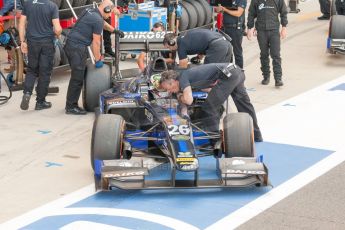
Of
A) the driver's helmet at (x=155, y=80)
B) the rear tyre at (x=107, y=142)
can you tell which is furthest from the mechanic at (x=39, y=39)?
the rear tyre at (x=107, y=142)

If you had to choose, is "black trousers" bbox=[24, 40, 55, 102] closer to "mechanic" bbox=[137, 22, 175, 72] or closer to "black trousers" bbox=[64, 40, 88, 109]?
"black trousers" bbox=[64, 40, 88, 109]

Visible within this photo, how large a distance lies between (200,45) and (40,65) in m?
2.75

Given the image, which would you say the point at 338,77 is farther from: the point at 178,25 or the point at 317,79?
the point at 178,25

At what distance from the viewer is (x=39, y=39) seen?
42.3ft

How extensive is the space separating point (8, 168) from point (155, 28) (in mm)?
4366

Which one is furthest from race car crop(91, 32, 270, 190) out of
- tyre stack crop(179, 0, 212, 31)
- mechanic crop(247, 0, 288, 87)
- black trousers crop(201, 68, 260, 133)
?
tyre stack crop(179, 0, 212, 31)

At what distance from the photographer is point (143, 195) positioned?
915 centimetres

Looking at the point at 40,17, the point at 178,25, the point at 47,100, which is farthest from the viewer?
the point at 178,25

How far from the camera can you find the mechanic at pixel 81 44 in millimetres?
12547

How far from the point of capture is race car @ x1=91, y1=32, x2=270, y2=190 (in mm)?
8961

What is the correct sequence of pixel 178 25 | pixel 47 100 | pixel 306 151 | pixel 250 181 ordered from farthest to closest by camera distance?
pixel 178 25 < pixel 47 100 < pixel 306 151 < pixel 250 181

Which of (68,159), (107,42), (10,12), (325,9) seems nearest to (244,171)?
(68,159)

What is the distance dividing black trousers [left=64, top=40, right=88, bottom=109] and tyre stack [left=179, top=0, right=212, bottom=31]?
655 centimetres

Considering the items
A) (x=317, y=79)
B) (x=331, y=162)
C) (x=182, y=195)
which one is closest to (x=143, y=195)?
(x=182, y=195)
